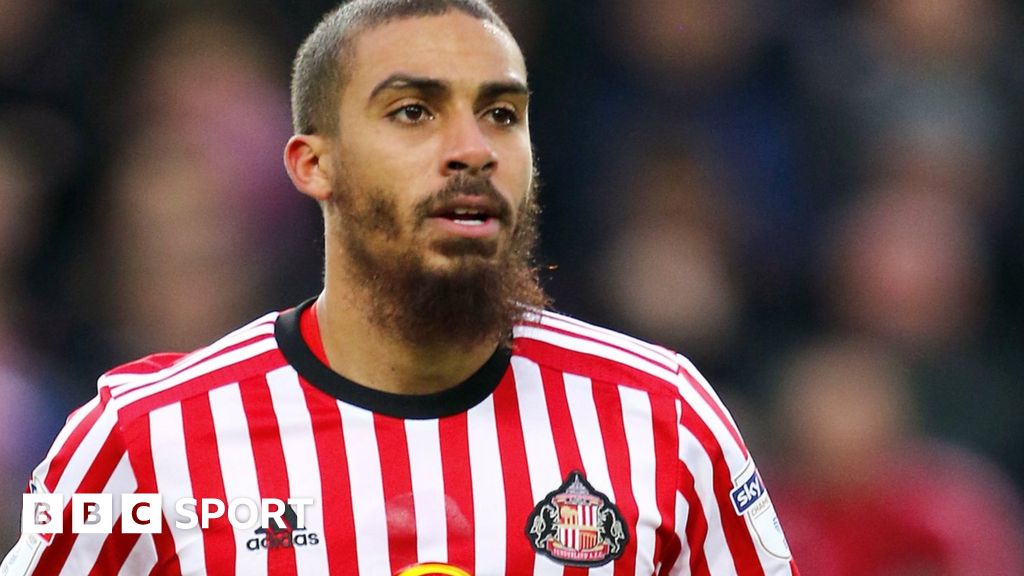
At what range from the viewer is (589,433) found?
136 inches

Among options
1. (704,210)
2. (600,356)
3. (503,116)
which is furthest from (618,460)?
(704,210)

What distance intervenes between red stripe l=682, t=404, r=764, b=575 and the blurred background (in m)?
2.50

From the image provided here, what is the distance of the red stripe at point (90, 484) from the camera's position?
3307 mm

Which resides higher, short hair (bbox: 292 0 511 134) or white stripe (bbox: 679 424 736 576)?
short hair (bbox: 292 0 511 134)

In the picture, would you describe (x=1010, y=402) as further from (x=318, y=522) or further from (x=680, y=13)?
(x=318, y=522)

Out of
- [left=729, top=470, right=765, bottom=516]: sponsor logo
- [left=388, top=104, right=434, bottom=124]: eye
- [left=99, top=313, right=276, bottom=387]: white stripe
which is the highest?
[left=388, top=104, right=434, bottom=124]: eye

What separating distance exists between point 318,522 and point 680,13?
4648 millimetres

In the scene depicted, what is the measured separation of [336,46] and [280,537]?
102cm

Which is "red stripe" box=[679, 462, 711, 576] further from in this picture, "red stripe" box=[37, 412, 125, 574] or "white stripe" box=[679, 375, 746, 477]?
"red stripe" box=[37, 412, 125, 574]

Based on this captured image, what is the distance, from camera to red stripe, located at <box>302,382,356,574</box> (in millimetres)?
3266

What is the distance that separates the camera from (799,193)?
7133 mm

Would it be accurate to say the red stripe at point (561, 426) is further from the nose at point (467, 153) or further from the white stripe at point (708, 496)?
the nose at point (467, 153)

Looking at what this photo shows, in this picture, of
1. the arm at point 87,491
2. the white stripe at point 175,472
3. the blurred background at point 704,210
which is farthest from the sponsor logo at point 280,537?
the blurred background at point 704,210

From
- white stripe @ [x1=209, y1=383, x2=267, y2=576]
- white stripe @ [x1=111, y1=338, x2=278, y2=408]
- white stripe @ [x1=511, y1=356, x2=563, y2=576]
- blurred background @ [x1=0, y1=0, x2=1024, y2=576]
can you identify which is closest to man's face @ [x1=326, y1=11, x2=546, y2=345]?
white stripe @ [x1=511, y1=356, x2=563, y2=576]
